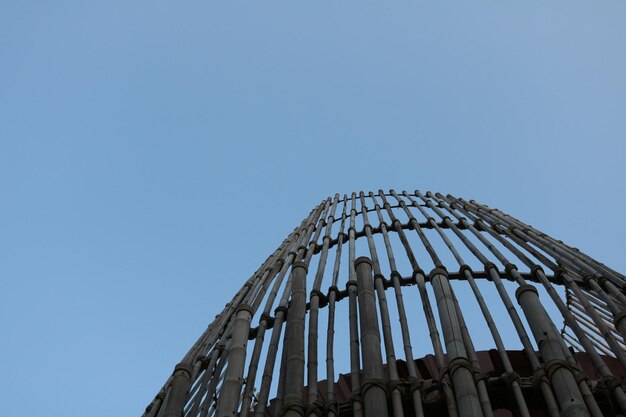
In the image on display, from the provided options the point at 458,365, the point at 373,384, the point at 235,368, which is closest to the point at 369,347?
the point at 373,384

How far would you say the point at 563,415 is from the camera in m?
6.89

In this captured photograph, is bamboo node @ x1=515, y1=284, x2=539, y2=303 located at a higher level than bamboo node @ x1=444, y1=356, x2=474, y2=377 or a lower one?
higher

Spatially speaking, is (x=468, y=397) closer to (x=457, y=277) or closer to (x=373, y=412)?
(x=373, y=412)

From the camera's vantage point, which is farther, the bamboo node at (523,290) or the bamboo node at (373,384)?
the bamboo node at (523,290)

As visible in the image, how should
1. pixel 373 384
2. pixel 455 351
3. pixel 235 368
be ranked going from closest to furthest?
1. pixel 373 384
2. pixel 455 351
3. pixel 235 368

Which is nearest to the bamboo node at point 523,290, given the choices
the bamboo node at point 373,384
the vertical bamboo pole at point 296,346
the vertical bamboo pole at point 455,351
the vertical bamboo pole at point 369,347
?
the vertical bamboo pole at point 455,351

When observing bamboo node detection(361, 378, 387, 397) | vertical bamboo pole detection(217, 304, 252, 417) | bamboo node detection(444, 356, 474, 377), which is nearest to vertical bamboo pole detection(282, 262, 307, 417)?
vertical bamboo pole detection(217, 304, 252, 417)

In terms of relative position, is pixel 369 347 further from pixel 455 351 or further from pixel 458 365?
pixel 458 365

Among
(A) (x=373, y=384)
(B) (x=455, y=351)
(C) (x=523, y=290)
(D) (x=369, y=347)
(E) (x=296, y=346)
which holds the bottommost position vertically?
(A) (x=373, y=384)

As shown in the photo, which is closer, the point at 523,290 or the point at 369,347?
the point at 369,347

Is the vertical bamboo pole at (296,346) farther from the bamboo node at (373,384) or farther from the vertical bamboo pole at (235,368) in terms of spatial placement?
the bamboo node at (373,384)

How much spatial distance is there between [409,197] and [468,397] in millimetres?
13290

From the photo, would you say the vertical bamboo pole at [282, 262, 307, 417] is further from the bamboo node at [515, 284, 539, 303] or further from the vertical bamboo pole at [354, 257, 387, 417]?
the bamboo node at [515, 284, 539, 303]

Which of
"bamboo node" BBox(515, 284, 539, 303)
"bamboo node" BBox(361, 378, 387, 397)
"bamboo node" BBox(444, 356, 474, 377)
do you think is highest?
"bamboo node" BBox(515, 284, 539, 303)
